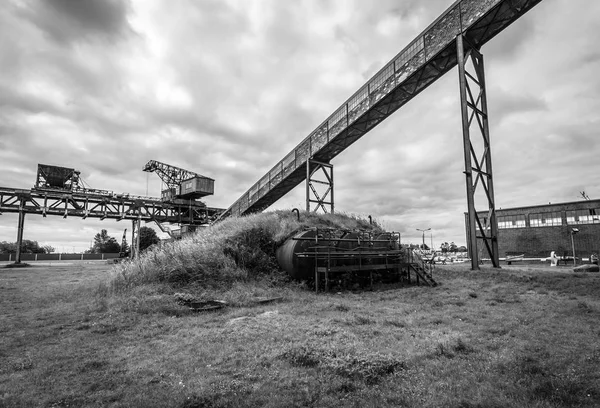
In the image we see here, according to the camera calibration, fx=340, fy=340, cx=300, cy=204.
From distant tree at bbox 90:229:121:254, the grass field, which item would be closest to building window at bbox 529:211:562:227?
the grass field

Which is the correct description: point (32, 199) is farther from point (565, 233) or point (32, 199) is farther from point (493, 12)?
point (565, 233)

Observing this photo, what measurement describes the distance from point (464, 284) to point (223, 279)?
8.93m

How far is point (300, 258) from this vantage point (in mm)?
13211

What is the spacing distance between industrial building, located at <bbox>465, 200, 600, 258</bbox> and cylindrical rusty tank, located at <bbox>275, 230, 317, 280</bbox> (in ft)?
115

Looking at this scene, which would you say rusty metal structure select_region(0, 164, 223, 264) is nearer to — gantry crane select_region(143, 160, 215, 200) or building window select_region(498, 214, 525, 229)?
gantry crane select_region(143, 160, 215, 200)

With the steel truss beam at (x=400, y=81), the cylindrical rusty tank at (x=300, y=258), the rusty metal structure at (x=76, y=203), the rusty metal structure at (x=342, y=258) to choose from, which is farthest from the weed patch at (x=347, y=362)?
the rusty metal structure at (x=76, y=203)

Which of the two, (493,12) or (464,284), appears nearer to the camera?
(464,284)

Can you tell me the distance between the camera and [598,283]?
10195 mm

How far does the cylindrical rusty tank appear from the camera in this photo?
13.2 meters

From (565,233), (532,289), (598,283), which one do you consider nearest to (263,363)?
(532,289)

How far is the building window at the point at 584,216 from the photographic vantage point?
143 feet

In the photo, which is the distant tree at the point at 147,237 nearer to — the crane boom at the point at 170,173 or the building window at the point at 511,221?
the crane boom at the point at 170,173

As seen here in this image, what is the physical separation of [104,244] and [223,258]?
3702 inches

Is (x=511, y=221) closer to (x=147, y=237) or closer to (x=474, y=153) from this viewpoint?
(x=474, y=153)
